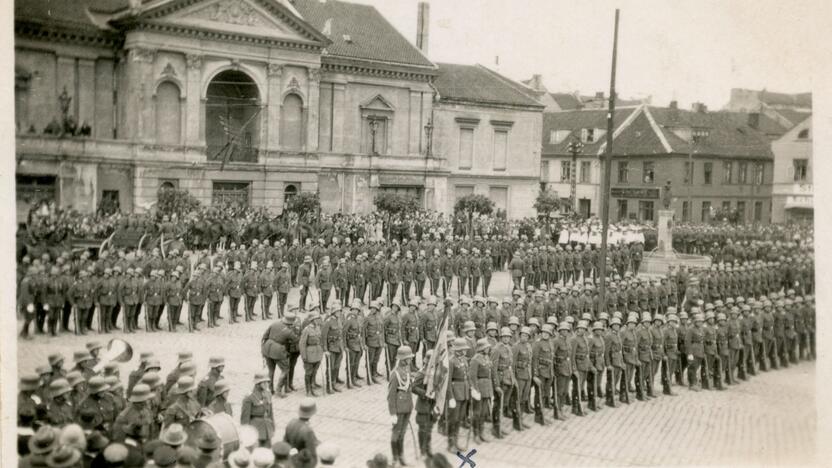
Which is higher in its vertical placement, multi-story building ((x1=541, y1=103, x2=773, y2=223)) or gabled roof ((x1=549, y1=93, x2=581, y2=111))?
gabled roof ((x1=549, y1=93, x2=581, y2=111))

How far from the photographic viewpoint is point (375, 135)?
109 ft

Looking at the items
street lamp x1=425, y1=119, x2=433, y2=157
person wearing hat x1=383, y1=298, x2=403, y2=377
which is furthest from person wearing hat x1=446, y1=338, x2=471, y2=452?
street lamp x1=425, y1=119, x2=433, y2=157

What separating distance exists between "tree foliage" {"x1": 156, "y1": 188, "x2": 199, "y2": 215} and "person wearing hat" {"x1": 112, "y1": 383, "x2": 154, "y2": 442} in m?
15.8

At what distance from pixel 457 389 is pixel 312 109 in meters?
22.4

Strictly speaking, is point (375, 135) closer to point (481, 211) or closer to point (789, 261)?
point (481, 211)

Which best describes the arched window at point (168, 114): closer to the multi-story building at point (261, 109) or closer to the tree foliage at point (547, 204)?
the multi-story building at point (261, 109)

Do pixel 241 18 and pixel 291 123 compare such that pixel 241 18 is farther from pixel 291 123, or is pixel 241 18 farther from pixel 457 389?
pixel 457 389

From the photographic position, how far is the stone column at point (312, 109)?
29891 millimetres

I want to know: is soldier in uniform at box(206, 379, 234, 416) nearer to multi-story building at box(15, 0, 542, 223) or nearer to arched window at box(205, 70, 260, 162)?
multi-story building at box(15, 0, 542, 223)

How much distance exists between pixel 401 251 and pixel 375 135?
13546mm

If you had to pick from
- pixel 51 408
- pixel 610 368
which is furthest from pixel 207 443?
pixel 610 368

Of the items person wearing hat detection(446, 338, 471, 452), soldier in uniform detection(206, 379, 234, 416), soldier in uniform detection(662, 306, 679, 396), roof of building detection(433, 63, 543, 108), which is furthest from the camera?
roof of building detection(433, 63, 543, 108)

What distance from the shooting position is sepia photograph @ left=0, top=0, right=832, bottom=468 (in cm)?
865

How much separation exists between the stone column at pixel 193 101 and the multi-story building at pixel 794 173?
66.2ft
